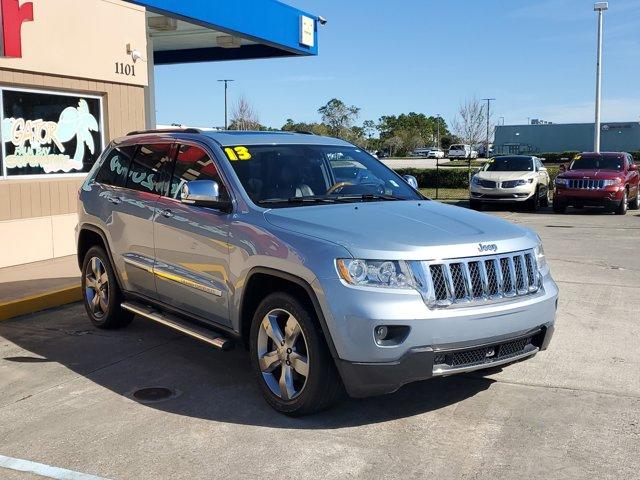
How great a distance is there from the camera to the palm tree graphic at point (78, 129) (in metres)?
11.1

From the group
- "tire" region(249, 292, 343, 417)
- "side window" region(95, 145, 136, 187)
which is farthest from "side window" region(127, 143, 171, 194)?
"tire" region(249, 292, 343, 417)

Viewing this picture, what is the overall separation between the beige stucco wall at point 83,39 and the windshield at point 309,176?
19.1 ft

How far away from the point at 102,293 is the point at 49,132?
4.84 meters

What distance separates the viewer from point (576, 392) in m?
5.06

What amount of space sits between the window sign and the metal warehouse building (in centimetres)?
7312

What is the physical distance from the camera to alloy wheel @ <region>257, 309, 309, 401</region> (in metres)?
4.53

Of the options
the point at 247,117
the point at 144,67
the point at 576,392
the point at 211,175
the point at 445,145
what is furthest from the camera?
the point at 445,145

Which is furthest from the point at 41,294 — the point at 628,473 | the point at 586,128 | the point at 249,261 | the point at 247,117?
the point at 586,128

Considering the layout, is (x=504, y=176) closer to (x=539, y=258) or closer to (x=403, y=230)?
(x=539, y=258)

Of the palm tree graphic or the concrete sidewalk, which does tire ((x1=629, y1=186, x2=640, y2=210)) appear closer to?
the palm tree graphic

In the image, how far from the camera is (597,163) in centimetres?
2005

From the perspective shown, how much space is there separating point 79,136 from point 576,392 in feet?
28.9

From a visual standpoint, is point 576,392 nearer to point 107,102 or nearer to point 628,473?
point 628,473

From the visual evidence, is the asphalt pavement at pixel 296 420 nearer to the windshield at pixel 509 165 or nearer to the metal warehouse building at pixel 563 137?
the windshield at pixel 509 165
